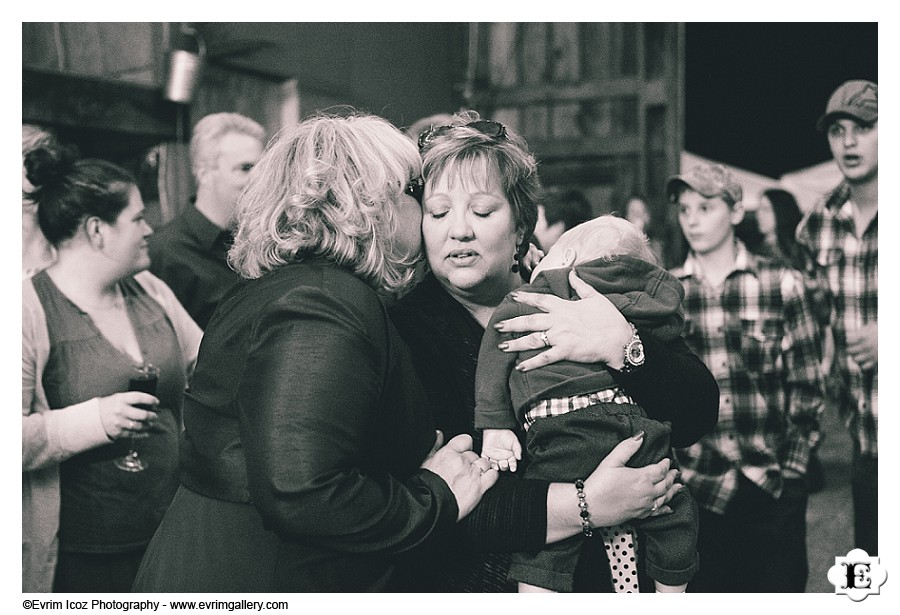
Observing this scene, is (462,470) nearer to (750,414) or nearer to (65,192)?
(65,192)

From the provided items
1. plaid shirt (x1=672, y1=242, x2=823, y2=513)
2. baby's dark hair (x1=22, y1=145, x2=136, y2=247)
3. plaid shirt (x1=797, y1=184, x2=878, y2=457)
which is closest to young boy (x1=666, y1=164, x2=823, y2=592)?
plaid shirt (x1=672, y1=242, x2=823, y2=513)

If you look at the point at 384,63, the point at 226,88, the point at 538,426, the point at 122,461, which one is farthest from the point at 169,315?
the point at 384,63

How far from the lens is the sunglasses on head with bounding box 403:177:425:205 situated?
6.89ft

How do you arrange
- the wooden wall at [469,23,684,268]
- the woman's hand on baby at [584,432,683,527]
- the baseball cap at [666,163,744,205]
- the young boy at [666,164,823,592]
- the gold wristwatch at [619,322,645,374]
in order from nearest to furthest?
the woman's hand on baby at [584,432,683,527], the gold wristwatch at [619,322,645,374], the young boy at [666,164,823,592], the baseball cap at [666,163,744,205], the wooden wall at [469,23,684,268]

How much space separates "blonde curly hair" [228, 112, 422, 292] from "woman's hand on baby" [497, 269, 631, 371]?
35 cm

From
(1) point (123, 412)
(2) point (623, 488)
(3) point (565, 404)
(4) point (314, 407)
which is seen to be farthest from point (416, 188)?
(1) point (123, 412)

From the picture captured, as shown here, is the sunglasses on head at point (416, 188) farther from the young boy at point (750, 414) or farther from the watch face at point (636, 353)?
the young boy at point (750, 414)

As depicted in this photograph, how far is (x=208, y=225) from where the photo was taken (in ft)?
13.0

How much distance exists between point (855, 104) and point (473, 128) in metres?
2.46

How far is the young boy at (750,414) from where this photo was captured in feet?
12.4

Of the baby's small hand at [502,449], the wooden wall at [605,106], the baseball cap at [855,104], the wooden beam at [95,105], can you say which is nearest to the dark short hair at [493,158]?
the baby's small hand at [502,449]

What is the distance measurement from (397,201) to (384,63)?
477cm

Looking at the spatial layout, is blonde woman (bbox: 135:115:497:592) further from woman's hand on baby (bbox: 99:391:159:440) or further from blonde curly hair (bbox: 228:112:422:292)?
woman's hand on baby (bbox: 99:391:159:440)
